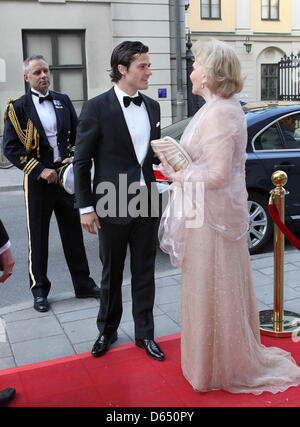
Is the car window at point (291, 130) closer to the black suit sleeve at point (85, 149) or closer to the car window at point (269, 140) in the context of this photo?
the car window at point (269, 140)

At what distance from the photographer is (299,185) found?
237 inches

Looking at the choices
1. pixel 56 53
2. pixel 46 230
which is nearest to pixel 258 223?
pixel 46 230

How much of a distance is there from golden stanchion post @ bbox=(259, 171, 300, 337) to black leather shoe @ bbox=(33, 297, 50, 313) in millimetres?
1739

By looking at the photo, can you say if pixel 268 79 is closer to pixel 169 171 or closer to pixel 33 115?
pixel 33 115

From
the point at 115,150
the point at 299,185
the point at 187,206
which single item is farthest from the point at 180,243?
the point at 299,185

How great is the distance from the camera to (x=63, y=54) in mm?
15180

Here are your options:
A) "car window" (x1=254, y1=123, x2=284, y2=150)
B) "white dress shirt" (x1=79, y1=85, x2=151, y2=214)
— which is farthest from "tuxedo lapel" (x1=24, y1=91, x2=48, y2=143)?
"car window" (x1=254, y1=123, x2=284, y2=150)

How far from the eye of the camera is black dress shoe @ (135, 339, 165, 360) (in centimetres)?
346

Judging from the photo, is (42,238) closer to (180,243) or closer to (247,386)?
(180,243)

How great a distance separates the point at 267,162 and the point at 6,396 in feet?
13.0

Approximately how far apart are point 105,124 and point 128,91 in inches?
10.9

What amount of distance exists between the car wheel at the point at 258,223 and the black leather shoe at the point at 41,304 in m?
2.53

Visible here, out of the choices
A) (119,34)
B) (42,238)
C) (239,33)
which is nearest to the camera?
(42,238)

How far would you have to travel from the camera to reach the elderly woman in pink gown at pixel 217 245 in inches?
110
